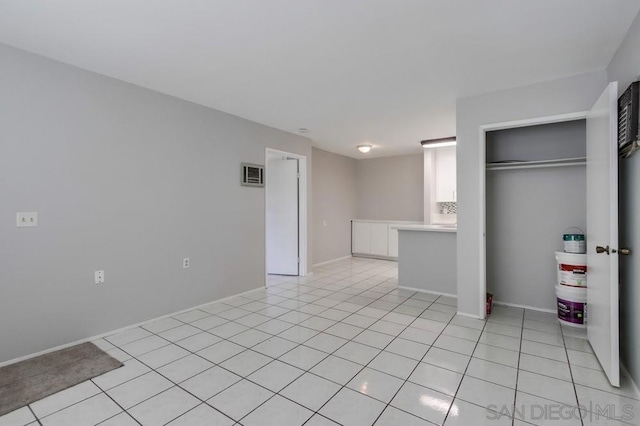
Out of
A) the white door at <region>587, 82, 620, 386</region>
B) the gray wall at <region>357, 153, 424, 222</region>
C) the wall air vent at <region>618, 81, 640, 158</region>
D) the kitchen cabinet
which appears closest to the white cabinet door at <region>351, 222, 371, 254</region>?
the kitchen cabinet

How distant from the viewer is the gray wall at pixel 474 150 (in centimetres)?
309

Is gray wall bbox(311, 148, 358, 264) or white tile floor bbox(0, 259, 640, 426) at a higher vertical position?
gray wall bbox(311, 148, 358, 264)

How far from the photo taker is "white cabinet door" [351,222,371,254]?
24.4ft

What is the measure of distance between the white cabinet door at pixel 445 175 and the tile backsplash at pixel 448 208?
0.57 feet

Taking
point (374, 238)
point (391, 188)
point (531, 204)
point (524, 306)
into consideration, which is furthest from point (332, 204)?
point (524, 306)

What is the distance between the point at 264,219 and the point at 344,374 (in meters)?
2.85

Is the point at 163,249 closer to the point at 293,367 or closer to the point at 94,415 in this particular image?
the point at 94,415

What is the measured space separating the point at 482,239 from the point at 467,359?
54.2 inches

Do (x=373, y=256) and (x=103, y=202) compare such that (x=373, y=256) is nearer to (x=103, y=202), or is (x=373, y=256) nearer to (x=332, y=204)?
(x=332, y=204)

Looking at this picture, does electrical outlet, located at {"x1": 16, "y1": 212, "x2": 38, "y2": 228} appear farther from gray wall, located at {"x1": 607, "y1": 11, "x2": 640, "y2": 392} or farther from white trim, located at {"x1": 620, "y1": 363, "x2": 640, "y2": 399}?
white trim, located at {"x1": 620, "y1": 363, "x2": 640, "y2": 399}

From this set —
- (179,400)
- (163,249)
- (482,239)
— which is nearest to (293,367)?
(179,400)

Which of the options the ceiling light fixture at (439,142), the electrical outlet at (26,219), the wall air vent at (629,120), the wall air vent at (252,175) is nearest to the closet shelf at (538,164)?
the wall air vent at (629,120)

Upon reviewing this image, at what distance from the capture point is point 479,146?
3361mm

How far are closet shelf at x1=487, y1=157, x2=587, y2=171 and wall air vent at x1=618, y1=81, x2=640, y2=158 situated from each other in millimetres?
1308
